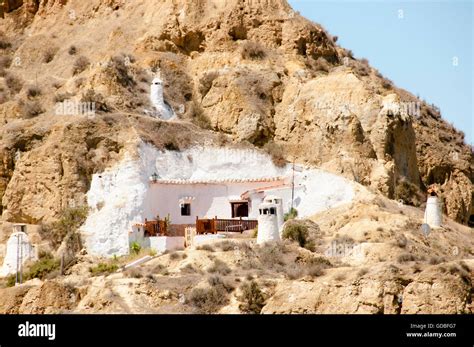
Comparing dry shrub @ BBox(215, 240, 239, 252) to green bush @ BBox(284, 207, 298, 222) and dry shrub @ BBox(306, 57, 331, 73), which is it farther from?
dry shrub @ BBox(306, 57, 331, 73)

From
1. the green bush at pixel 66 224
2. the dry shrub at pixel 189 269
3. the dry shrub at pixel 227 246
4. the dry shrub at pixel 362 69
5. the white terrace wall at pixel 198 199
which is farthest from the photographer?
the dry shrub at pixel 362 69

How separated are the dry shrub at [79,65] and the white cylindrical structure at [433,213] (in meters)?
17.0

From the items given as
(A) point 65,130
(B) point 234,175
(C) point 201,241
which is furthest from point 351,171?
(A) point 65,130

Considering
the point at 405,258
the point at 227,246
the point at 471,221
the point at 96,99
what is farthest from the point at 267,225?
the point at 471,221

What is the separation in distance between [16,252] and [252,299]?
936 centimetres

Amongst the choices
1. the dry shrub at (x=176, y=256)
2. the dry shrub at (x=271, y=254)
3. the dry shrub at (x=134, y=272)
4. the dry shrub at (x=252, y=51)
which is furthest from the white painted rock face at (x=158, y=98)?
the dry shrub at (x=134, y=272)

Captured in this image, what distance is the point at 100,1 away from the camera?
58.4 meters

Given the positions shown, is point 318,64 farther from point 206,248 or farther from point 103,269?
point 103,269

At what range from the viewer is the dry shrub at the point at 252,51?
5084 centimetres

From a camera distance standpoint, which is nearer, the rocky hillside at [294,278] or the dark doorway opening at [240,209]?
the rocky hillside at [294,278]

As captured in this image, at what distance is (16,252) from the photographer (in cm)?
4094

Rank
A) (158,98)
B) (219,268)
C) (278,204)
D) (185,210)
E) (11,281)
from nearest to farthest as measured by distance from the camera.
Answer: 1. (219,268)
2. (11,281)
3. (278,204)
4. (185,210)
5. (158,98)

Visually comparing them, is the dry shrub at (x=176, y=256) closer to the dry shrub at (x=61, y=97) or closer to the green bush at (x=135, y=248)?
the green bush at (x=135, y=248)

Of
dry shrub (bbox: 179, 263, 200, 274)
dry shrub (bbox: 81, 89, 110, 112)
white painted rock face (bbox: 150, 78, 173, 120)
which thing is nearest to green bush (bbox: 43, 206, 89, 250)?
dry shrub (bbox: 81, 89, 110, 112)
